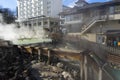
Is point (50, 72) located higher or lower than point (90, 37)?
lower

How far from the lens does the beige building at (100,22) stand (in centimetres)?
1859

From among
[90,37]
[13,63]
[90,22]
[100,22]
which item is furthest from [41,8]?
[13,63]

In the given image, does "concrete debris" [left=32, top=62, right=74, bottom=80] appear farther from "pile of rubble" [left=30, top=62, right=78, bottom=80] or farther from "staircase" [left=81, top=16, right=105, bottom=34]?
"staircase" [left=81, top=16, right=105, bottom=34]

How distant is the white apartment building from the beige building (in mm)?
20001

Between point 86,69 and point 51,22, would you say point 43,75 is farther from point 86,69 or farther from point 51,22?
point 51,22

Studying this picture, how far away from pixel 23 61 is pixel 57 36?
6.83m

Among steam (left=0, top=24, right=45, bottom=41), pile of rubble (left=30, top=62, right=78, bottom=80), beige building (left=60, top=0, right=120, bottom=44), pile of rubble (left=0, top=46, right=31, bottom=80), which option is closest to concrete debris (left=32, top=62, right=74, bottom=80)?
pile of rubble (left=30, top=62, right=78, bottom=80)

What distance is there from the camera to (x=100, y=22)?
20172 mm

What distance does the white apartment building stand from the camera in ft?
154

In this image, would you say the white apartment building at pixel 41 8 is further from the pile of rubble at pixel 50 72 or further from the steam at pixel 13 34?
the pile of rubble at pixel 50 72

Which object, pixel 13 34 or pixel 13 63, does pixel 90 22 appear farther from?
pixel 13 63

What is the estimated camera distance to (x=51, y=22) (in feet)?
113

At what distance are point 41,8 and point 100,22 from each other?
3109 cm

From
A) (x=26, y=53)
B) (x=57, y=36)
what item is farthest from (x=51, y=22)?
(x=26, y=53)
